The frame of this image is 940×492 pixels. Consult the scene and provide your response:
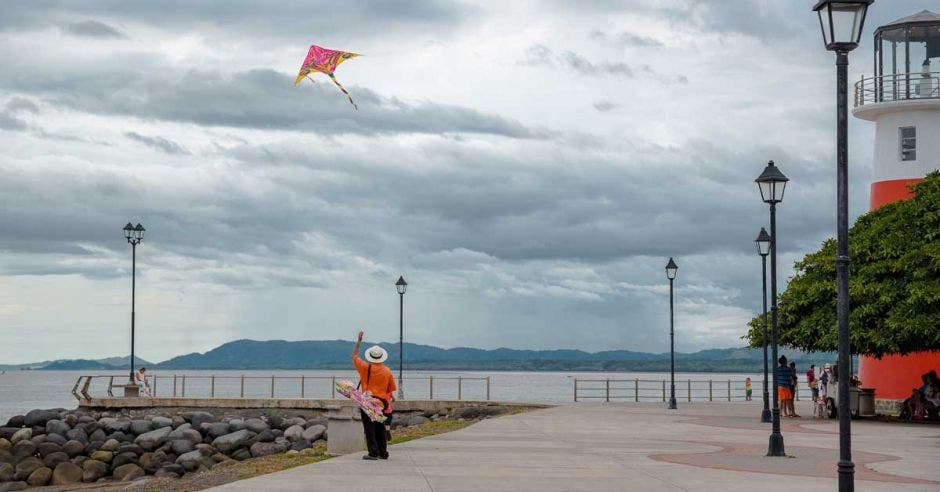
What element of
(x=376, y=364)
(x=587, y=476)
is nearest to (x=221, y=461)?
(x=376, y=364)

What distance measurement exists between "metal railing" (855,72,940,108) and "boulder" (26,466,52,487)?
30.2 metres

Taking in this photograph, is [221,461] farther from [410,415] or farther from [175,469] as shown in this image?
[410,415]

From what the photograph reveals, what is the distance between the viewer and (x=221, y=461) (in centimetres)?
3675

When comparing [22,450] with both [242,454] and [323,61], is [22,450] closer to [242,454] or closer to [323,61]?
[242,454]

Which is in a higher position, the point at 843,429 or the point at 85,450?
the point at 843,429

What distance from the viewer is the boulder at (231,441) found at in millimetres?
40219

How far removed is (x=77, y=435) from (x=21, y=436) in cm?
324

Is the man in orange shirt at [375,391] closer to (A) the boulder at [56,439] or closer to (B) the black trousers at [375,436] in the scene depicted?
(B) the black trousers at [375,436]

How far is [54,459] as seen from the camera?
38562 mm

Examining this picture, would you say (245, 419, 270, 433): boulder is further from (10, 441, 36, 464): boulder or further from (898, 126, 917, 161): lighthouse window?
(898, 126, 917, 161): lighthouse window

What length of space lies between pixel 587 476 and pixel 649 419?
1905 cm

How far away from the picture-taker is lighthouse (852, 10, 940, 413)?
43031mm

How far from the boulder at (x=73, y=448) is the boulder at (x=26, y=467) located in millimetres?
2805

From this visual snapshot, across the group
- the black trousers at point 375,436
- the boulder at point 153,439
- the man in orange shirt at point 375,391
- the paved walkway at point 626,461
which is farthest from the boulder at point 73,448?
the black trousers at point 375,436
